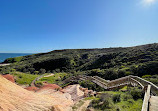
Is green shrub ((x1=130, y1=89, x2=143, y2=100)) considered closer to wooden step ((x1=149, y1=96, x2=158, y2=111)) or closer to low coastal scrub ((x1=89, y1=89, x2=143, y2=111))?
low coastal scrub ((x1=89, y1=89, x2=143, y2=111))

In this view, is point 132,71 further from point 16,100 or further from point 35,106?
point 16,100

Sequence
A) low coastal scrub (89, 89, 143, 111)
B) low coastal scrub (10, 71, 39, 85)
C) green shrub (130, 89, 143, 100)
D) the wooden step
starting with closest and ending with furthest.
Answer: the wooden step → low coastal scrub (89, 89, 143, 111) → green shrub (130, 89, 143, 100) → low coastal scrub (10, 71, 39, 85)

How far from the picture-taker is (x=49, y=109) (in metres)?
7.01

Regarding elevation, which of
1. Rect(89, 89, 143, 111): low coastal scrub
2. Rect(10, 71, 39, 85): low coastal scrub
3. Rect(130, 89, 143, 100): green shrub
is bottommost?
Rect(10, 71, 39, 85): low coastal scrub

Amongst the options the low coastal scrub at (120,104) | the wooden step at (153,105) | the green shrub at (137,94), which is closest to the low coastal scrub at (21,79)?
the low coastal scrub at (120,104)

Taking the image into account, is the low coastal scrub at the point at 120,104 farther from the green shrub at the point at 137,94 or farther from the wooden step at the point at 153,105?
the wooden step at the point at 153,105

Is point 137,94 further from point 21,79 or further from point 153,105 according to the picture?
point 21,79

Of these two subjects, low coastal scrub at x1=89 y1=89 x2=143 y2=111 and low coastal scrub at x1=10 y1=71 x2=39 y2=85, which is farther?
low coastal scrub at x1=10 y1=71 x2=39 y2=85

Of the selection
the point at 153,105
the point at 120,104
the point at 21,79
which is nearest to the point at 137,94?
the point at 120,104

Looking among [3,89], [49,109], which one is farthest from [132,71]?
[3,89]

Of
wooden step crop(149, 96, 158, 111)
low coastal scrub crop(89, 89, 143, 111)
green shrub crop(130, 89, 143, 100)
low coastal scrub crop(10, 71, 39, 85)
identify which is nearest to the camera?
wooden step crop(149, 96, 158, 111)

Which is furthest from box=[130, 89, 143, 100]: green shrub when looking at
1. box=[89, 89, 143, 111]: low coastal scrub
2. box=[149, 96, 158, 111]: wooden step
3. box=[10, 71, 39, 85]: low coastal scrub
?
box=[10, 71, 39, 85]: low coastal scrub

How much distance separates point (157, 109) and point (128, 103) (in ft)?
6.46

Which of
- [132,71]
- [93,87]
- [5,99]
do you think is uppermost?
[5,99]
